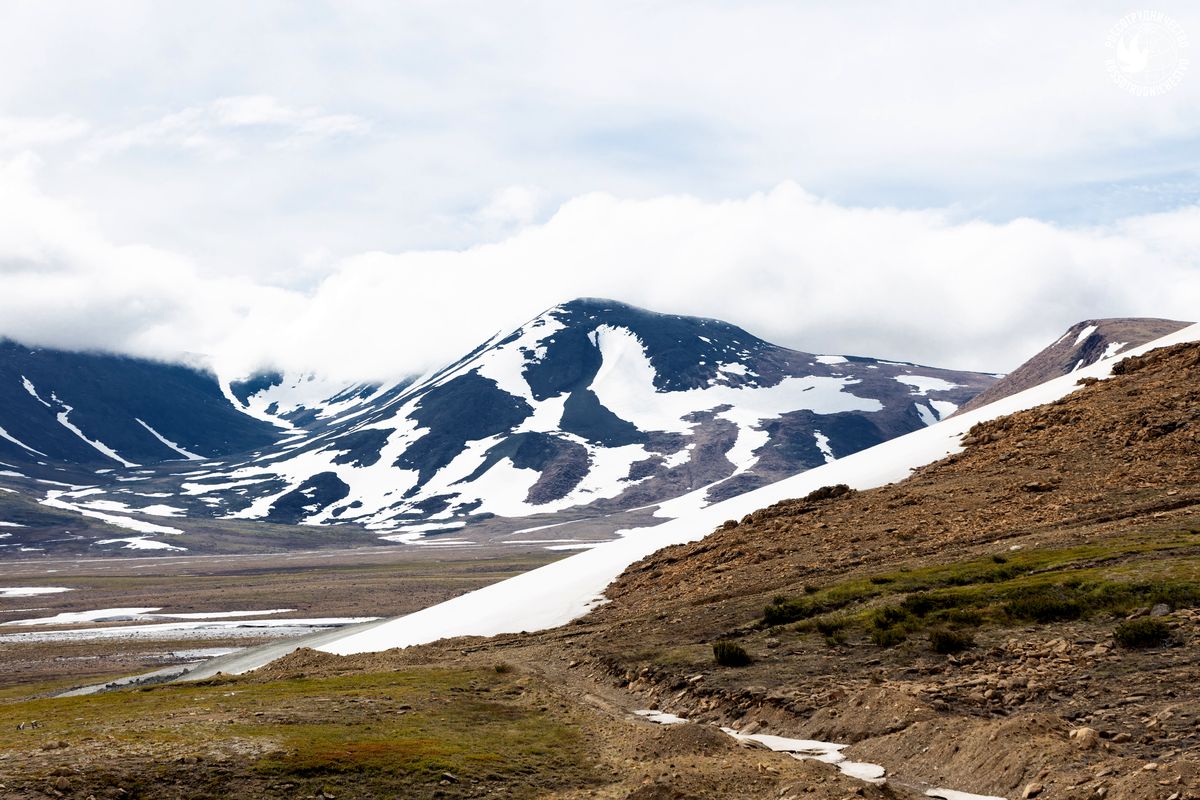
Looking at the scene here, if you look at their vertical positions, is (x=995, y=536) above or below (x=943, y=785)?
above

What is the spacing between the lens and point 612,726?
30656 millimetres

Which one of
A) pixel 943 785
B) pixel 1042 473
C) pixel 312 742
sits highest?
pixel 1042 473

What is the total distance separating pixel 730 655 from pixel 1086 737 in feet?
49.5

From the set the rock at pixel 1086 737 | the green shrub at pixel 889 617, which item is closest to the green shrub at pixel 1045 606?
the green shrub at pixel 889 617

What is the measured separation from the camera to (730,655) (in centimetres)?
3566

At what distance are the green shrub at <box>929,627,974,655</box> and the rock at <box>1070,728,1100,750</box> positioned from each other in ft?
29.3

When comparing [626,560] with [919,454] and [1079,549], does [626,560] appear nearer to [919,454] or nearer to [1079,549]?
[919,454]

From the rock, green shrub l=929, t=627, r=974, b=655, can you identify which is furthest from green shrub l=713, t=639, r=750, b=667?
the rock

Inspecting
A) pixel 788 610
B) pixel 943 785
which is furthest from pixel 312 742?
pixel 788 610

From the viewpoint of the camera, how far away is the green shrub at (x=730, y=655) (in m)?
35.5

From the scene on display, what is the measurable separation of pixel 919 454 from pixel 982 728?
4009cm

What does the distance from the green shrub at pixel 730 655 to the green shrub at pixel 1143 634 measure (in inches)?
484

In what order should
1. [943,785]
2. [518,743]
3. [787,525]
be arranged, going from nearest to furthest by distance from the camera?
[943,785] → [518,743] → [787,525]

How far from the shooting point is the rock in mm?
21747
